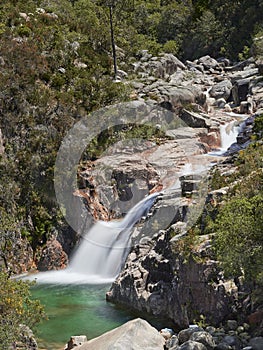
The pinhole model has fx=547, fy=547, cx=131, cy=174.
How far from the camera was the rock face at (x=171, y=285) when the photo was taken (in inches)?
655

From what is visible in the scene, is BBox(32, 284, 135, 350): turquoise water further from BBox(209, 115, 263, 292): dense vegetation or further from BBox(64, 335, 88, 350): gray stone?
BBox(209, 115, 263, 292): dense vegetation

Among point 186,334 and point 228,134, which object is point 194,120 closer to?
point 228,134

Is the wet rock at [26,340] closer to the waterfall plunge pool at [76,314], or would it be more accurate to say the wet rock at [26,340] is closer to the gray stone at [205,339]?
the waterfall plunge pool at [76,314]

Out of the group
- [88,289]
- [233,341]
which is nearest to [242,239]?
[233,341]

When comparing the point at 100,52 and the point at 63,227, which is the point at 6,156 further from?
the point at 100,52

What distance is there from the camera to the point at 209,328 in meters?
15.7

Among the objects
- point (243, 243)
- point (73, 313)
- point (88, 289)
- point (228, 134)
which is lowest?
point (73, 313)

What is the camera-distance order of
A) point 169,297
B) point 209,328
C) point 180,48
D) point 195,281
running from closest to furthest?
point 209,328 < point 195,281 < point 169,297 < point 180,48

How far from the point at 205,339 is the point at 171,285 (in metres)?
4.32

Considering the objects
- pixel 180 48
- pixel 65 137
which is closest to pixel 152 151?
pixel 65 137

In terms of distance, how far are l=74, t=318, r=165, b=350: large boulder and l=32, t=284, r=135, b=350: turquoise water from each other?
276 centimetres

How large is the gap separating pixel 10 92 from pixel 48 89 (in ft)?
8.24

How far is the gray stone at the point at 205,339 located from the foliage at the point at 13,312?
4.23 meters

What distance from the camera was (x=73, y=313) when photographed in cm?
1994
